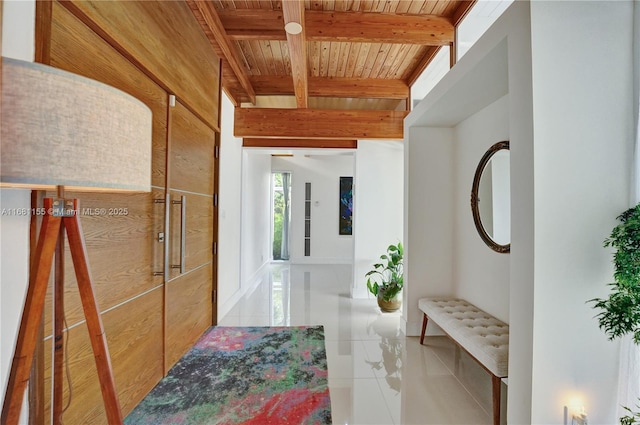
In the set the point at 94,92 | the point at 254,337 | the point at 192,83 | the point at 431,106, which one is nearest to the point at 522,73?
the point at 431,106

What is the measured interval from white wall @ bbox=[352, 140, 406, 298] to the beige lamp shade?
154 inches

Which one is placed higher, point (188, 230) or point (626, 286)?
point (188, 230)

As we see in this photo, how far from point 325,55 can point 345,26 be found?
0.77m

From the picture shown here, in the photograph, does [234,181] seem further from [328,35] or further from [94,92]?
[94,92]

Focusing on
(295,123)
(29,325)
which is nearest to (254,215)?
(295,123)

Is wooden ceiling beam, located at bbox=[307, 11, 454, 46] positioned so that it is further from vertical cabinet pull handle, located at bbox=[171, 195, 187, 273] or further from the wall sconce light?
the wall sconce light

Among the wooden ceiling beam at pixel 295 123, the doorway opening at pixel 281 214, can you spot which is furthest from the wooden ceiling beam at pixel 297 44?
the doorway opening at pixel 281 214

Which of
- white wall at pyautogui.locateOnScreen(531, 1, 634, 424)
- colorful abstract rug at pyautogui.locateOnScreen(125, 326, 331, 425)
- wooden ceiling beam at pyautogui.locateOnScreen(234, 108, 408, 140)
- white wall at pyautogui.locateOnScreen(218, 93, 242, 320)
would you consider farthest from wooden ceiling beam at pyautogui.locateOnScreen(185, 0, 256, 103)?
colorful abstract rug at pyautogui.locateOnScreen(125, 326, 331, 425)

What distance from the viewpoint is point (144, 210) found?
1881 millimetres

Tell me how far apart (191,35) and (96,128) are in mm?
2174

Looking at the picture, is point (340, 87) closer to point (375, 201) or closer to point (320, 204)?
point (375, 201)

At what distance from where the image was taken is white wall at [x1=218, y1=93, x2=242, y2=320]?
11.2 feet

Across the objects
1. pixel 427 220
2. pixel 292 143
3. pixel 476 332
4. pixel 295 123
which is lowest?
pixel 476 332

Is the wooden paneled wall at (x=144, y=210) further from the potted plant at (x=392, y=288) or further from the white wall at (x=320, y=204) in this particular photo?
the white wall at (x=320, y=204)
